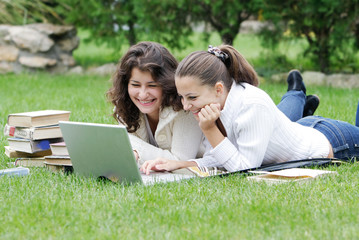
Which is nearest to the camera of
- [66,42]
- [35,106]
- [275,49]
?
[35,106]

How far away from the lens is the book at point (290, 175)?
3.15 m

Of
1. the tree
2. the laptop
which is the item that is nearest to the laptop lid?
the laptop

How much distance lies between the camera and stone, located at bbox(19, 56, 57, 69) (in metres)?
9.21

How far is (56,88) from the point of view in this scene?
25.5 ft

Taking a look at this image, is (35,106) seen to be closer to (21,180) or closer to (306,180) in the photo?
(21,180)

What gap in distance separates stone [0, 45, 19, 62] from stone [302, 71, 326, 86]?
4304 millimetres

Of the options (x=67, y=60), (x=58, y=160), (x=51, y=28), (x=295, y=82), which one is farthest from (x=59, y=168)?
(x=67, y=60)

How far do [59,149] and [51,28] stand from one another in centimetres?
622

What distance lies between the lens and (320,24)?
7895 mm

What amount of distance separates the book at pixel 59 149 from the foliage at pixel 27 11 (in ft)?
20.0

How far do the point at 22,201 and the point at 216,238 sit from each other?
3.33 ft

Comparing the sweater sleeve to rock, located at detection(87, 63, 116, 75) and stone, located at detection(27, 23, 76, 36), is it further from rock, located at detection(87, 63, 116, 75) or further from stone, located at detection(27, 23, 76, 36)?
Answer: stone, located at detection(27, 23, 76, 36)

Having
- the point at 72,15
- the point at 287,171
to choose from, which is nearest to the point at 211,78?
the point at 287,171

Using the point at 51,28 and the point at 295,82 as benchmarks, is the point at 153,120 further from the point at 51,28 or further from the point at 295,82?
the point at 51,28
